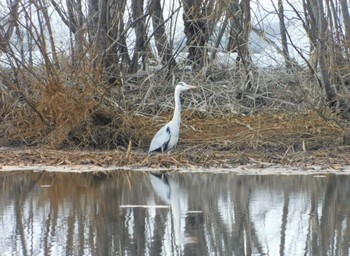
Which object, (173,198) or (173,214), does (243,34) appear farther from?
(173,214)

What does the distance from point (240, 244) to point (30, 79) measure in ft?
33.1

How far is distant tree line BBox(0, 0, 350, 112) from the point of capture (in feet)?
52.1

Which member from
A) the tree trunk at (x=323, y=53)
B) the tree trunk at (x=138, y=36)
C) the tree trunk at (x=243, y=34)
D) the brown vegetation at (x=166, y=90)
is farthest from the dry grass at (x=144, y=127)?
the tree trunk at (x=138, y=36)

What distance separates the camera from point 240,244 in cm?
715

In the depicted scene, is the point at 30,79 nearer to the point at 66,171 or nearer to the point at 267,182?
the point at 66,171

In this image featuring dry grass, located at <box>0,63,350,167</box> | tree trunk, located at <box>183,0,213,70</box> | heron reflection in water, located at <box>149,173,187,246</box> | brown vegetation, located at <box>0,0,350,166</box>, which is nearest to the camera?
heron reflection in water, located at <box>149,173,187,246</box>

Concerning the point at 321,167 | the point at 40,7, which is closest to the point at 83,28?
the point at 40,7

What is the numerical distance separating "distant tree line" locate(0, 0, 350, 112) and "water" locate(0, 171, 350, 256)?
174 inches

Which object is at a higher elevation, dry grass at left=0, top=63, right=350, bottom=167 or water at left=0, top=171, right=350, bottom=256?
dry grass at left=0, top=63, right=350, bottom=167

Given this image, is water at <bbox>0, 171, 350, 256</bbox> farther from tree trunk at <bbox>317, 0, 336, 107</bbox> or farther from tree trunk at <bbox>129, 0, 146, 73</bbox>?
tree trunk at <bbox>129, 0, 146, 73</bbox>

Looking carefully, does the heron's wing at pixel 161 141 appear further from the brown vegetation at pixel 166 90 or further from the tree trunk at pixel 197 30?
the tree trunk at pixel 197 30

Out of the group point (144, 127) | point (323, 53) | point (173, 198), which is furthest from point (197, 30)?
point (173, 198)

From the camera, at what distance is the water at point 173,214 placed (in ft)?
23.2

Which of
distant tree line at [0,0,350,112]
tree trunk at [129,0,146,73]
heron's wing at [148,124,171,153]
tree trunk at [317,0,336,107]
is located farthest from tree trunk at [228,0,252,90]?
heron's wing at [148,124,171,153]
